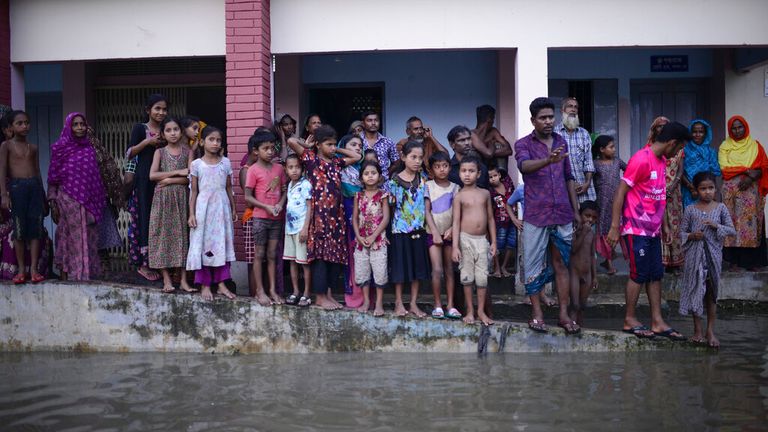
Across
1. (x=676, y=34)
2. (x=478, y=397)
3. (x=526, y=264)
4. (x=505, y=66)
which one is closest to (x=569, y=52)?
(x=505, y=66)

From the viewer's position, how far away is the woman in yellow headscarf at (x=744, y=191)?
332 inches

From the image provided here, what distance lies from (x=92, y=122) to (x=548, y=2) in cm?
629

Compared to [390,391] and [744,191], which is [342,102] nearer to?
[744,191]

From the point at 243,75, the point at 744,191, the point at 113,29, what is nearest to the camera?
the point at 243,75

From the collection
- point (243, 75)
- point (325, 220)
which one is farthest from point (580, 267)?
point (243, 75)

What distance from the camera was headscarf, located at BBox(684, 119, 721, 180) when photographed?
27.6ft

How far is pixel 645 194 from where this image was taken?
618 centimetres

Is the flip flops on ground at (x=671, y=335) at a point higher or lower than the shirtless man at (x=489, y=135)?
lower

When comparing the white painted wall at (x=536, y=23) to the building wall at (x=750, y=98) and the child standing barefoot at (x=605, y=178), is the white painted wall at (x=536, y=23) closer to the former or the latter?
the child standing barefoot at (x=605, y=178)

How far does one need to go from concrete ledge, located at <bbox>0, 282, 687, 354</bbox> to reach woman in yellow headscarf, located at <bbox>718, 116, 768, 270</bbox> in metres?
3.16

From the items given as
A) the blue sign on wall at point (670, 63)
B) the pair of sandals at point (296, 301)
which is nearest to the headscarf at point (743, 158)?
the blue sign on wall at point (670, 63)

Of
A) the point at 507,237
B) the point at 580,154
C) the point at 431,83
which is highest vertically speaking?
the point at 431,83

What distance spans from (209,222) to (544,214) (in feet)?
9.69

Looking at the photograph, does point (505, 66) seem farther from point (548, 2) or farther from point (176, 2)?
point (176, 2)
